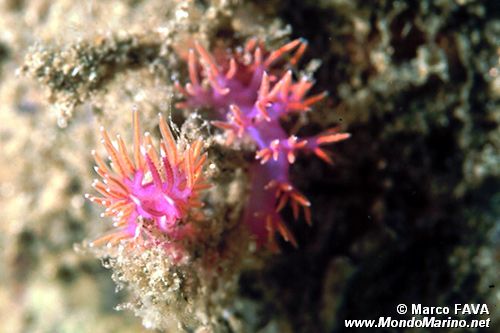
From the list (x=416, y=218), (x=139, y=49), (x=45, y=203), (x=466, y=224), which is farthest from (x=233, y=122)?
(x=45, y=203)

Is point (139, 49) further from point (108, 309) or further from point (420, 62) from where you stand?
point (108, 309)

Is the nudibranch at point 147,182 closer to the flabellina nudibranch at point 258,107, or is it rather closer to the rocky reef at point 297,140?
the rocky reef at point 297,140

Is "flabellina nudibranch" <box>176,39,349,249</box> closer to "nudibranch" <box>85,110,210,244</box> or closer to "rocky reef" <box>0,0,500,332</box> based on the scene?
"rocky reef" <box>0,0,500,332</box>
